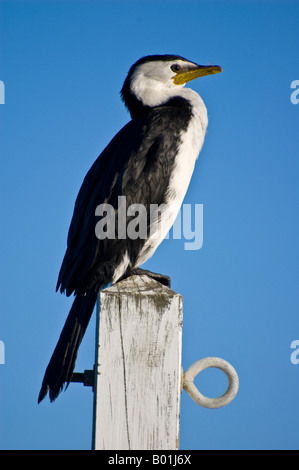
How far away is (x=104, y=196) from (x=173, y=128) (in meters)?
0.67

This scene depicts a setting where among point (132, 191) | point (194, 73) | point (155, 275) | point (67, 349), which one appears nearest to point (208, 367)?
point (67, 349)

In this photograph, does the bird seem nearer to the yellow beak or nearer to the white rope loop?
the yellow beak

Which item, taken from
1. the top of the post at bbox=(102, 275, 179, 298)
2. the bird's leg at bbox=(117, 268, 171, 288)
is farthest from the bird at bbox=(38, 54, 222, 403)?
the top of the post at bbox=(102, 275, 179, 298)

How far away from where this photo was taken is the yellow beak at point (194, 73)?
421 centimetres

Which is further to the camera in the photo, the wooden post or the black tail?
the black tail

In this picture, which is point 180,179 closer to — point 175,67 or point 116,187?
point 116,187

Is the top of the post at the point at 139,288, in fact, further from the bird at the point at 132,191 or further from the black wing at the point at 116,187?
the black wing at the point at 116,187

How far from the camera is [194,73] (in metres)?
4.25

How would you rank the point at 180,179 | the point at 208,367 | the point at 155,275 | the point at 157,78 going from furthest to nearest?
1. the point at 157,78
2. the point at 180,179
3. the point at 155,275
4. the point at 208,367

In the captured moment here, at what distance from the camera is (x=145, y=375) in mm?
2008

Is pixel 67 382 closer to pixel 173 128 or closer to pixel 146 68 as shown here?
pixel 173 128

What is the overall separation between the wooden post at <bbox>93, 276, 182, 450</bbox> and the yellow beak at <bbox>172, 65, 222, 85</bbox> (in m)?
2.55

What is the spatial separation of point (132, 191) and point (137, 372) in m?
1.64

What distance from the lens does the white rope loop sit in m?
2.21
